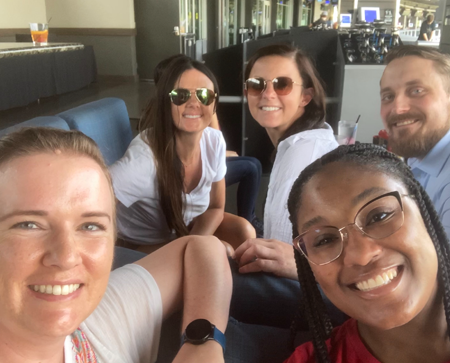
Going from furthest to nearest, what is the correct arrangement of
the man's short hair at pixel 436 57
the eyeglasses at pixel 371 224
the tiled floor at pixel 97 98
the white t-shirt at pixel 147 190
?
1. the tiled floor at pixel 97 98
2. the white t-shirt at pixel 147 190
3. the man's short hair at pixel 436 57
4. the eyeglasses at pixel 371 224

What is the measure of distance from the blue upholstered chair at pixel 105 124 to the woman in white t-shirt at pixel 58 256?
47.8 inches

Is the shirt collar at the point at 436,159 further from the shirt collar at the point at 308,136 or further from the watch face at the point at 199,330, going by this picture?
the watch face at the point at 199,330

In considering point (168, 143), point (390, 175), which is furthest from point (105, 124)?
point (390, 175)

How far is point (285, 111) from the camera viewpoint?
197 centimetres

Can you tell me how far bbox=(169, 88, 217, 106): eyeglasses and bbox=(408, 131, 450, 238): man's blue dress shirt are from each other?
1.03 metres

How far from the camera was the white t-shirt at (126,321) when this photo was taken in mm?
907

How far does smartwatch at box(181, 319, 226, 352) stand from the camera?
3.18 feet

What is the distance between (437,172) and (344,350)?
0.99 metres

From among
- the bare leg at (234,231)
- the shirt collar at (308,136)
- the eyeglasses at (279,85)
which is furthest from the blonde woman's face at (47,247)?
the bare leg at (234,231)

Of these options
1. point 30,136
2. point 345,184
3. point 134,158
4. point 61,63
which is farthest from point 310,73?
point 61,63

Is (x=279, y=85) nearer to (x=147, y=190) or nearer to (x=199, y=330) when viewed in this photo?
(x=147, y=190)

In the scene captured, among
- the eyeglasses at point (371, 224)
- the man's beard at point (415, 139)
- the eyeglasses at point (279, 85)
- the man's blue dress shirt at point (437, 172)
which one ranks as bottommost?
the man's blue dress shirt at point (437, 172)

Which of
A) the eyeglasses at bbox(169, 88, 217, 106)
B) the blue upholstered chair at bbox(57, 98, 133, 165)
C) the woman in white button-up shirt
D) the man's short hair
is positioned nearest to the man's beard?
the man's short hair

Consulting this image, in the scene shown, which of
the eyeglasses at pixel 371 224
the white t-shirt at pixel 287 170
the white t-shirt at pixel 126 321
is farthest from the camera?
the white t-shirt at pixel 287 170
